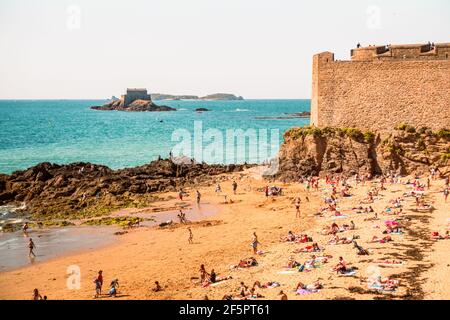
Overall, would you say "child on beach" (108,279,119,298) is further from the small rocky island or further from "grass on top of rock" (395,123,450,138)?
the small rocky island

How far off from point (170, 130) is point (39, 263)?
75922mm

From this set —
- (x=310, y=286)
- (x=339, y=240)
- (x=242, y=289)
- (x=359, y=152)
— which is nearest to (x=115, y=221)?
(x=339, y=240)

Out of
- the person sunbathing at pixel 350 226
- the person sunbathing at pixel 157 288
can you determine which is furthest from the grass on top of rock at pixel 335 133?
the person sunbathing at pixel 157 288

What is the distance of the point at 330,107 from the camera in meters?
37.0

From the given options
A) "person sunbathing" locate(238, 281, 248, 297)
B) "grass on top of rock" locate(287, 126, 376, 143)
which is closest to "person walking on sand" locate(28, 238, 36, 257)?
"person sunbathing" locate(238, 281, 248, 297)

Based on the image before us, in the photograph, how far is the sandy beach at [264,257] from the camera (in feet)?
56.4

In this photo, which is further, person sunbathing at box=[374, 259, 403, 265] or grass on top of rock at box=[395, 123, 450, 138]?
grass on top of rock at box=[395, 123, 450, 138]

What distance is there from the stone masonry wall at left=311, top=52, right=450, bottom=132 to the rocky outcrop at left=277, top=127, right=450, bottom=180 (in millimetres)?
A: 890

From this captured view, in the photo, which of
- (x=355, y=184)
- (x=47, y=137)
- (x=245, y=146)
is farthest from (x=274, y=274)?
(x=47, y=137)

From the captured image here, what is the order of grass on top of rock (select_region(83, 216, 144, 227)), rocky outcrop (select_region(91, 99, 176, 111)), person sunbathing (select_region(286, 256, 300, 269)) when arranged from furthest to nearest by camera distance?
rocky outcrop (select_region(91, 99, 176, 111)) < grass on top of rock (select_region(83, 216, 144, 227)) < person sunbathing (select_region(286, 256, 300, 269))

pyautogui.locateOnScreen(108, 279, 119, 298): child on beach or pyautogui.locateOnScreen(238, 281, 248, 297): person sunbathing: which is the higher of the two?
pyautogui.locateOnScreen(238, 281, 248, 297): person sunbathing

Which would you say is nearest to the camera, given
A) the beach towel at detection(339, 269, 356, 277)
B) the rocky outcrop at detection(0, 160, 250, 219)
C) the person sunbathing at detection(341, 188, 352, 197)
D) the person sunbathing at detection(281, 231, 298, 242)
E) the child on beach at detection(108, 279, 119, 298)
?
the beach towel at detection(339, 269, 356, 277)

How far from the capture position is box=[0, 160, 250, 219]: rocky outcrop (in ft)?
110
